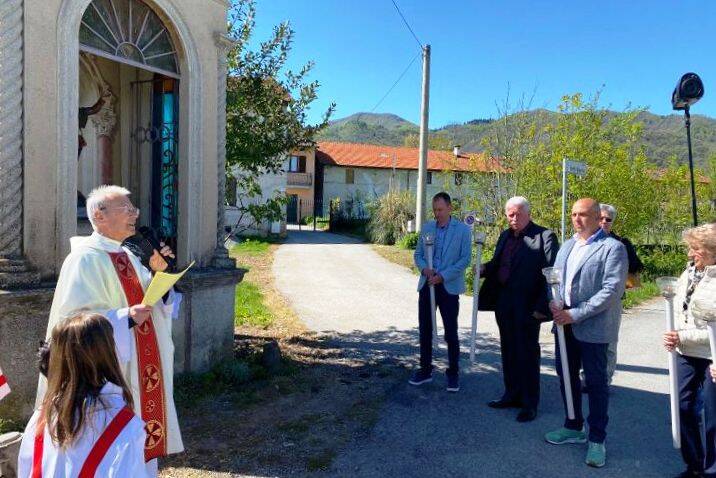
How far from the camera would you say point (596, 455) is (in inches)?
158

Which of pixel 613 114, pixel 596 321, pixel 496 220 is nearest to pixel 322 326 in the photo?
pixel 596 321

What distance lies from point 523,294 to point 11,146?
4082mm

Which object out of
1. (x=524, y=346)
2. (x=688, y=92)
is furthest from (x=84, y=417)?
(x=688, y=92)

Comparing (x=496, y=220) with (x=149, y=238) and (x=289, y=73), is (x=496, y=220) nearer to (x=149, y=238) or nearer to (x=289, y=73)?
Result: (x=289, y=73)

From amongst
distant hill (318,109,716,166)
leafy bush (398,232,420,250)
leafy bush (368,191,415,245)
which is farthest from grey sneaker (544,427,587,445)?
leafy bush (368,191,415,245)

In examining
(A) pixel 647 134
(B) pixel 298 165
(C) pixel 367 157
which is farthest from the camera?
(C) pixel 367 157

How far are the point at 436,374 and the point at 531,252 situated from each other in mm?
2032

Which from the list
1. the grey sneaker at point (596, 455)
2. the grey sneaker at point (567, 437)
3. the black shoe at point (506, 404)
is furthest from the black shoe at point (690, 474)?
the black shoe at point (506, 404)

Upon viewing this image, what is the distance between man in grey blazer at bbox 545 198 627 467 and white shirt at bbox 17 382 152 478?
300 centimetres

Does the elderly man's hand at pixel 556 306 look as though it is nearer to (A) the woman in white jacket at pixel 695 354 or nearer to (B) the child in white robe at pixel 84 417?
(A) the woman in white jacket at pixel 695 354

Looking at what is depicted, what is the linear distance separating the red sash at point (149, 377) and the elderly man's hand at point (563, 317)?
2.69 m

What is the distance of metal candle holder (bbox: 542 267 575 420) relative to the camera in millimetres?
→ 4105

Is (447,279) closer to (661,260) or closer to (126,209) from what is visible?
(126,209)

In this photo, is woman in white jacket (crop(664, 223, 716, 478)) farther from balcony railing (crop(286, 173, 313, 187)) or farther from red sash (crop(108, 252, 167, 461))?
balcony railing (crop(286, 173, 313, 187))
